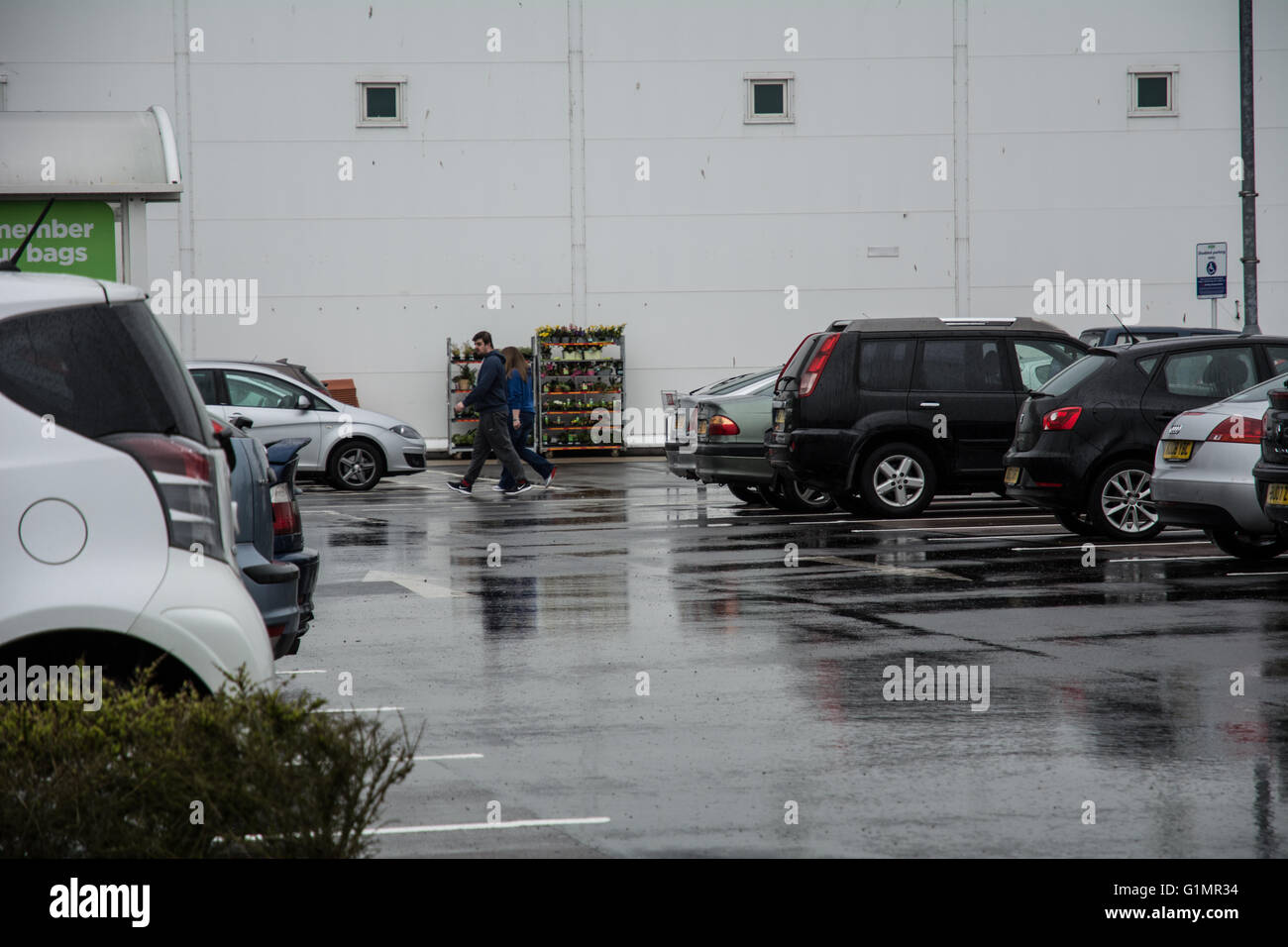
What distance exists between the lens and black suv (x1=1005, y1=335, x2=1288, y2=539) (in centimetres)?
1410

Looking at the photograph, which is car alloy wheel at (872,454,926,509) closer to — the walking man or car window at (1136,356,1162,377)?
car window at (1136,356,1162,377)

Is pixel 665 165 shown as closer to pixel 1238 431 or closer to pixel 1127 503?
pixel 1127 503

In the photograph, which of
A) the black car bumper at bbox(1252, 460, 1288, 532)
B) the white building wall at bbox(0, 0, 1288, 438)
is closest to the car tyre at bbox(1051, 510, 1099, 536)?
the black car bumper at bbox(1252, 460, 1288, 532)

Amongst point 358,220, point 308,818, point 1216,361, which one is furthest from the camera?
point 358,220

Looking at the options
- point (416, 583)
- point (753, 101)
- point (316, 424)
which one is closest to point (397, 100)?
point (753, 101)

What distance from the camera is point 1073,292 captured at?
32.4m

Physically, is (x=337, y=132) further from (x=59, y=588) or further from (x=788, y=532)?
(x=59, y=588)

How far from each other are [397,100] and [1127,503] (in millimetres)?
20390

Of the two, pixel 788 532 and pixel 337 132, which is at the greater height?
pixel 337 132

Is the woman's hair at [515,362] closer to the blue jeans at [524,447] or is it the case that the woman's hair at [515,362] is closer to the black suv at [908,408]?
the blue jeans at [524,447]

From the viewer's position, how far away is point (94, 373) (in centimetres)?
471

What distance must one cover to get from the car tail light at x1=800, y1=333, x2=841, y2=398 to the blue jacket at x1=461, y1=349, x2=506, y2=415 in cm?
553
